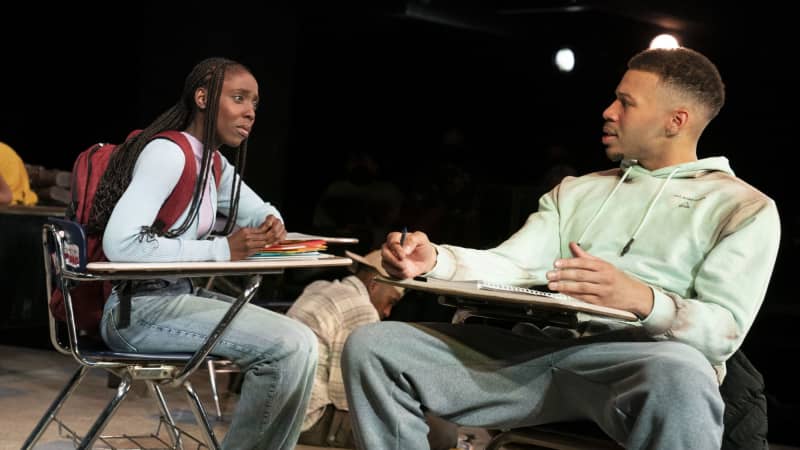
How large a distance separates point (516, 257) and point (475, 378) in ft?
1.32

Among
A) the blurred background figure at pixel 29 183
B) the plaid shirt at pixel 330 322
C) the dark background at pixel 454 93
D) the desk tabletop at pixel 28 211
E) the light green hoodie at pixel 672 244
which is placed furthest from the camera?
the blurred background figure at pixel 29 183

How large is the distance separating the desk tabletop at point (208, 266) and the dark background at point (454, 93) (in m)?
2.76

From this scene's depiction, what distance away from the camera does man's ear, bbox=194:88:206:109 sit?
3.21 metres

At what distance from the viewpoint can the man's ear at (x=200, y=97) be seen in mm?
3209

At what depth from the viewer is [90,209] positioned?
9.78 ft

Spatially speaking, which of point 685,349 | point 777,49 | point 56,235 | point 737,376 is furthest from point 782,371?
point 56,235

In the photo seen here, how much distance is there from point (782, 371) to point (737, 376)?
2792 mm

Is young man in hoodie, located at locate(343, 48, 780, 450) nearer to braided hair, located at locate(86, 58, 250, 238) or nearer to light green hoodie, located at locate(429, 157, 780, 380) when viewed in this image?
light green hoodie, located at locate(429, 157, 780, 380)

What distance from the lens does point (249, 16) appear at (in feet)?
20.9

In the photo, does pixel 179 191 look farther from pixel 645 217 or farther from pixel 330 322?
pixel 330 322

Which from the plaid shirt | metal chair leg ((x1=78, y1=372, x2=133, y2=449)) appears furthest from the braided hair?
the plaid shirt

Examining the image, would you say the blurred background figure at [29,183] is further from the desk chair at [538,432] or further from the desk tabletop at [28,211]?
the desk chair at [538,432]

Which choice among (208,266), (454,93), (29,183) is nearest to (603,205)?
(208,266)

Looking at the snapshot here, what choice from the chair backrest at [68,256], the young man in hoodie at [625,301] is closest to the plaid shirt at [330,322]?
the chair backrest at [68,256]
